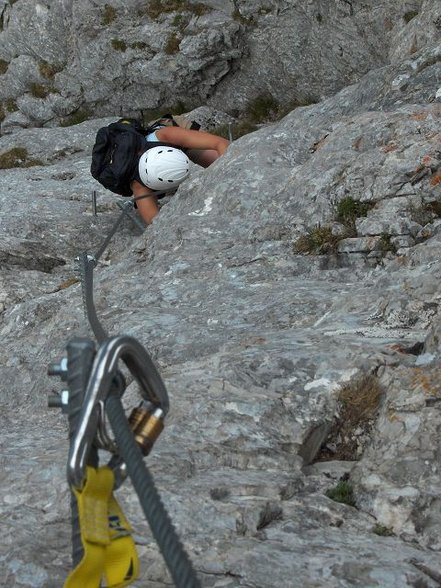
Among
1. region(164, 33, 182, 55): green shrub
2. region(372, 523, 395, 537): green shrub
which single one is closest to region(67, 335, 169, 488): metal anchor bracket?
region(372, 523, 395, 537): green shrub

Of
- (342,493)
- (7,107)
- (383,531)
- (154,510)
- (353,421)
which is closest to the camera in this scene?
(154,510)

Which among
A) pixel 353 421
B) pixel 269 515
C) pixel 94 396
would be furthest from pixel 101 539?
pixel 353 421

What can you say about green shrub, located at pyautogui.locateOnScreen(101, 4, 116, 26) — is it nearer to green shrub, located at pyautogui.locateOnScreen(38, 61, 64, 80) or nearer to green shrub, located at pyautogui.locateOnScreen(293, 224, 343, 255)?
green shrub, located at pyautogui.locateOnScreen(38, 61, 64, 80)

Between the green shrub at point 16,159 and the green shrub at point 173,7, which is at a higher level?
the green shrub at point 173,7

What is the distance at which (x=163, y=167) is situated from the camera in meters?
13.4

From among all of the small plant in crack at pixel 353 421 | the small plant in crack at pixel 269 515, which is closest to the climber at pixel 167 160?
the small plant in crack at pixel 353 421

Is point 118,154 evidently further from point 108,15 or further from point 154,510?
point 108,15

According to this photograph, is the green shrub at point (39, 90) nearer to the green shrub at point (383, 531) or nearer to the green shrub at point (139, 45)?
the green shrub at point (139, 45)

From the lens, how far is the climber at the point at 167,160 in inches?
530

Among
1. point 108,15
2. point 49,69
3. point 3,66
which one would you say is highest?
point 3,66

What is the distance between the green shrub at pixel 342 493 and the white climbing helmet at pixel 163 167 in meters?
9.35

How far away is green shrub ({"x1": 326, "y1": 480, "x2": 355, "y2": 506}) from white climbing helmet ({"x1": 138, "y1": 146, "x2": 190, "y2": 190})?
9348 millimetres

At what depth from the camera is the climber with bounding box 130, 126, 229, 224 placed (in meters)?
13.5

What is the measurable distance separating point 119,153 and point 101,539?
37.0ft
